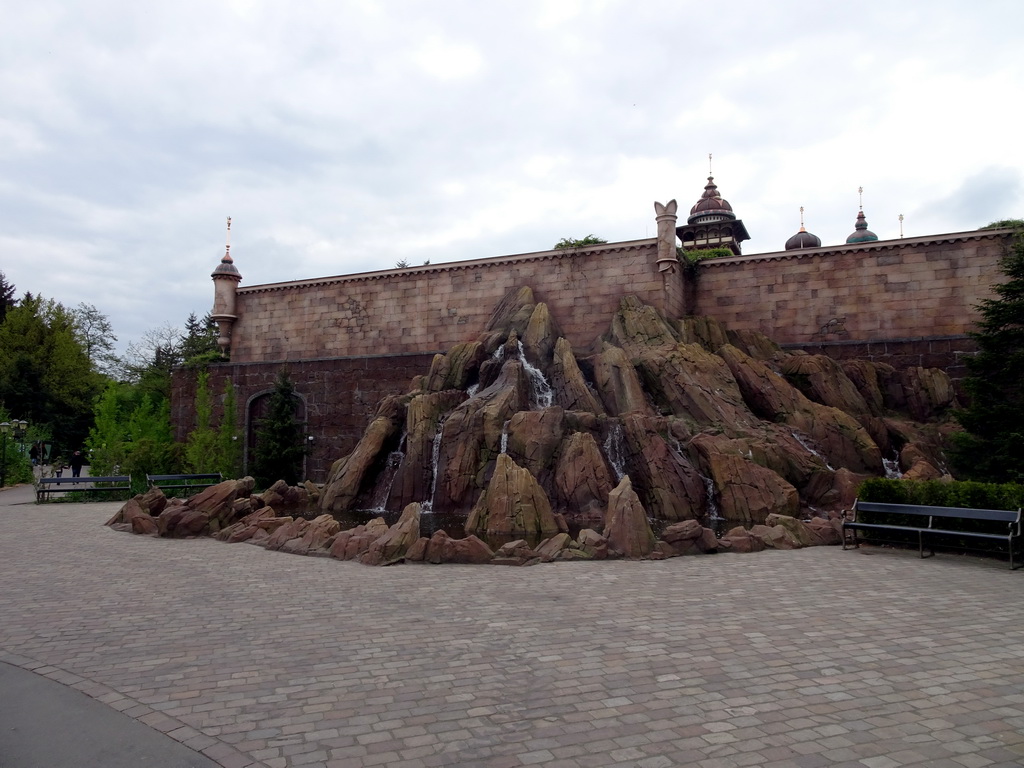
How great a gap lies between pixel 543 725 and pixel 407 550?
25.2 ft

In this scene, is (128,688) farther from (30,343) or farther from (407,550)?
(30,343)

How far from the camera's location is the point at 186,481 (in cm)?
2644

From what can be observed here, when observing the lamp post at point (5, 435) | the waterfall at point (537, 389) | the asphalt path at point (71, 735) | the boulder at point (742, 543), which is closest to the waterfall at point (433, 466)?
the waterfall at point (537, 389)

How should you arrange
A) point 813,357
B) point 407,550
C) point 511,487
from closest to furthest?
point 407,550 → point 511,487 → point 813,357

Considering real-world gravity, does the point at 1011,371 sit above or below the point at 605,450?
above

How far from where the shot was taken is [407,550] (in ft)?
41.5

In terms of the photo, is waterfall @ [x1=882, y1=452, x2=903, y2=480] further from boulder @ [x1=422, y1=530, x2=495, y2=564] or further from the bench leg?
boulder @ [x1=422, y1=530, x2=495, y2=564]

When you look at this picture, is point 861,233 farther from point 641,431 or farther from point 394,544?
point 394,544

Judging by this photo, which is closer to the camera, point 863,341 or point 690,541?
point 690,541

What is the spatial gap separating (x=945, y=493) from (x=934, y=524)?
1.91 ft

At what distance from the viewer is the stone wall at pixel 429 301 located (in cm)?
3067

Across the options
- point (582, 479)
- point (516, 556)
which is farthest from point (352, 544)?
point (582, 479)

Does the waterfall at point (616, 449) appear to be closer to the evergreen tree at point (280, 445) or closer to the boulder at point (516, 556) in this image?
the boulder at point (516, 556)

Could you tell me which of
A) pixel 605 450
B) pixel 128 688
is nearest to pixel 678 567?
pixel 128 688
